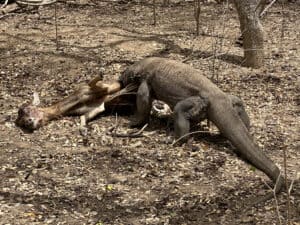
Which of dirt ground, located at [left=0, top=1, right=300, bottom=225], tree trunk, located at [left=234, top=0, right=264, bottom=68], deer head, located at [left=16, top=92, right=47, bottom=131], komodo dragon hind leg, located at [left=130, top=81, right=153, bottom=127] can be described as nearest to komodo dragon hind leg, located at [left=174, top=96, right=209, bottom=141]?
dirt ground, located at [left=0, top=1, right=300, bottom=225]

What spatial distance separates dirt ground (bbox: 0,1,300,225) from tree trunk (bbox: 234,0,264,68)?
0.17 meters

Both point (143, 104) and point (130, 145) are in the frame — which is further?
point (143, 104)

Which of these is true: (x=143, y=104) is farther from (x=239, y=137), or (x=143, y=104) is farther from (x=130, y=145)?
(x=239, y=137)

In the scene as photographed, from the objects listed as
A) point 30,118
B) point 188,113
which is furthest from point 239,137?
point 30,118

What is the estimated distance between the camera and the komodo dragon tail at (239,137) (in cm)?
478

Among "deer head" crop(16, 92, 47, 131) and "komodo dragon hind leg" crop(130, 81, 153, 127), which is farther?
"komodo dragon hind leg" crop(130, 81, 153, 127)

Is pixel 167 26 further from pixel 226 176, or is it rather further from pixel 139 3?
pixel 226 176

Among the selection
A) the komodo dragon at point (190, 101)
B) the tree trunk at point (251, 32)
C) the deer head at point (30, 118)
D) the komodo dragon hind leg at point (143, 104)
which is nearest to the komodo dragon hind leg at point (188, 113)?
the komodo dragon at point (190, 101)

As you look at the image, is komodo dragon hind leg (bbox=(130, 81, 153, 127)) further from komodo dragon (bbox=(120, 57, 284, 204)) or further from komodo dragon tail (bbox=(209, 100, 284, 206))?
A: komodo dragon tail (bbox=(209, 100, 284, 206))

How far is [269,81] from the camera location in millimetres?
7082

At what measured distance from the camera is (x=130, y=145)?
18.0 feet

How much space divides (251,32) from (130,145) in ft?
8.76

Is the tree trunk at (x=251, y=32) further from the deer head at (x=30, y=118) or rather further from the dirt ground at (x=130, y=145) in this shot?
the deer head at (x=30, y=118)

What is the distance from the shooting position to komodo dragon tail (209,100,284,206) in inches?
188
